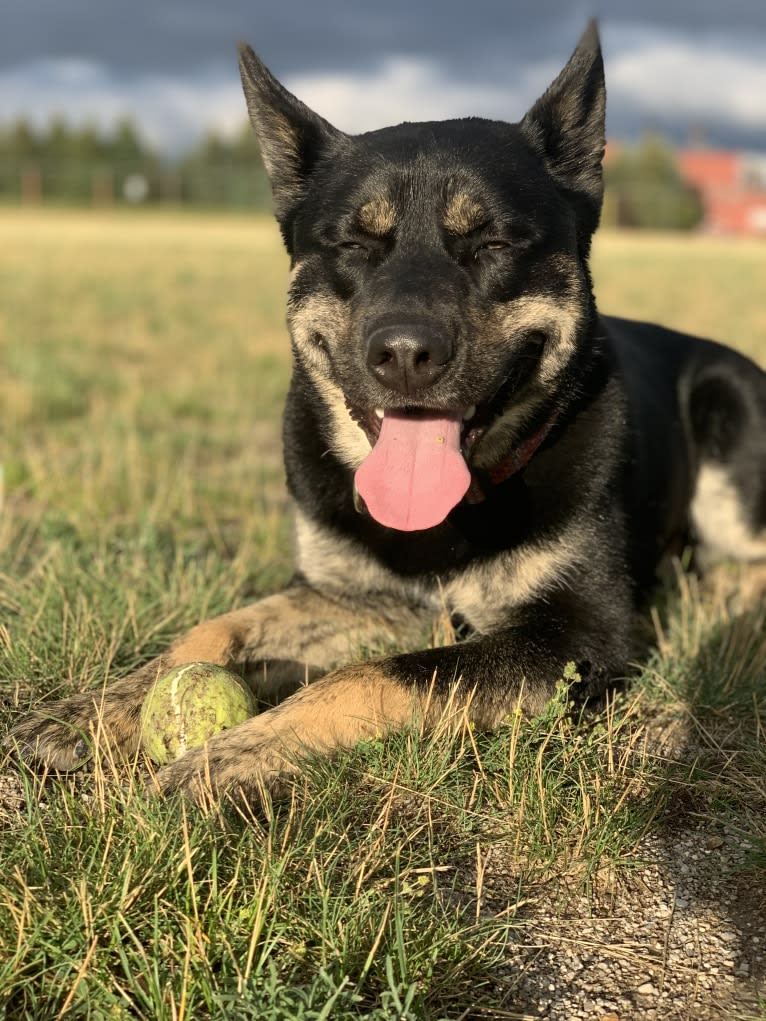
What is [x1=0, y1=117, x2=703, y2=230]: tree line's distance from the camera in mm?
70312

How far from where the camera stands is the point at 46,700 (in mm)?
3049

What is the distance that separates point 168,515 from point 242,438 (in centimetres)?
208

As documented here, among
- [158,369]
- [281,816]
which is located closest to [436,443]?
[281,816]

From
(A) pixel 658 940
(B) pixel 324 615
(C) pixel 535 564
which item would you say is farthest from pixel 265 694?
(A) pixel 658 940

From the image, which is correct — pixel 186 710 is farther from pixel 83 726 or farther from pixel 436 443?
pixel 436 443

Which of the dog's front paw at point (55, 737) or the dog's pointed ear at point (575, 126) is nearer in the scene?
the dog's front paw at point (55, 737)

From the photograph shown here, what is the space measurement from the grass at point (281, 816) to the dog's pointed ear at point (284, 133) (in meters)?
1.53

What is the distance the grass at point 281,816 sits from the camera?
1870 mm

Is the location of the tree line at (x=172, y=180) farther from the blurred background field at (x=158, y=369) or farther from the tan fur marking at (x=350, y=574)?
the tan fur marking at (x=350, y=574)

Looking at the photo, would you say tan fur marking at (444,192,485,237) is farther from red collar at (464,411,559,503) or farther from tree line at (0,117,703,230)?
tree line at (0,117,703,230)

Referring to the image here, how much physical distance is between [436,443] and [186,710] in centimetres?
111

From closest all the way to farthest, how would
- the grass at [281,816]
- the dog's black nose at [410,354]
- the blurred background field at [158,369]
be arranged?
the grass at [281,816], the dog's black nose at [410,354], the blurred background field at [158,369]

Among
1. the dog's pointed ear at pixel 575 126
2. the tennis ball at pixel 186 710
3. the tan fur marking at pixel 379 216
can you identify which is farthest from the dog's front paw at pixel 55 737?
the dog's pointed ear at pixel 575 126

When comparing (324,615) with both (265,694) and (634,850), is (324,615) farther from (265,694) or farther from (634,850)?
(634,850)
